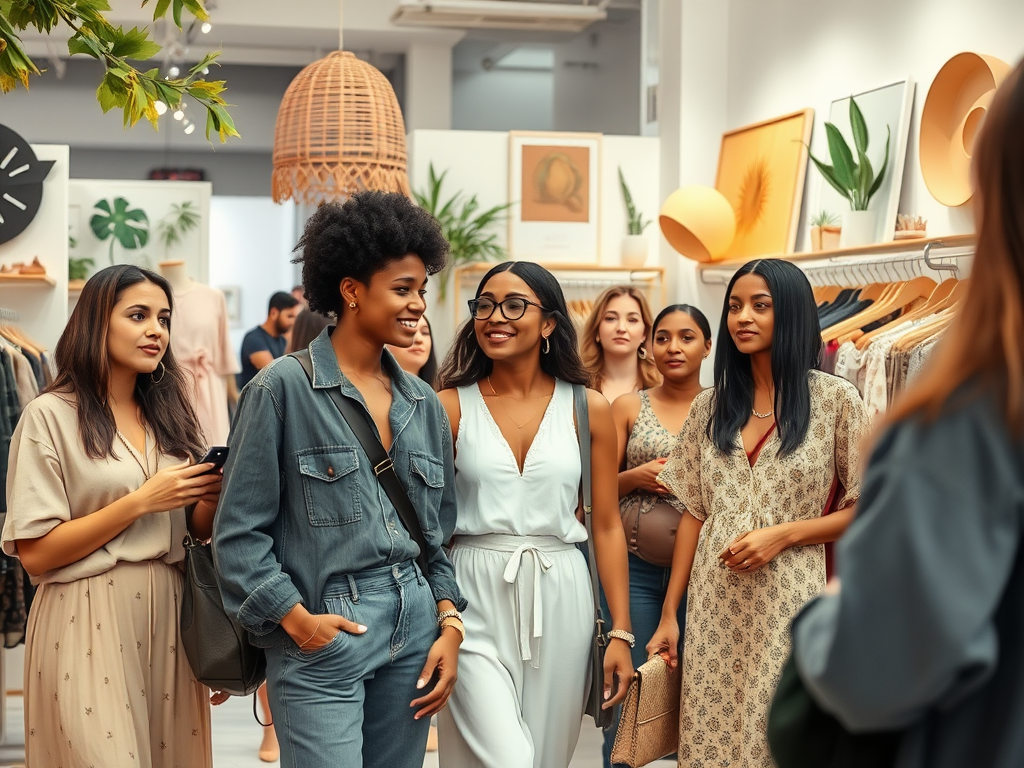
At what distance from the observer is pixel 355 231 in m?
2.51

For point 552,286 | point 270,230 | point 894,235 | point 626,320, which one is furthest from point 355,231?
point 270,230

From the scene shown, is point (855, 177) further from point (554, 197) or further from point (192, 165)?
point (192, 165)

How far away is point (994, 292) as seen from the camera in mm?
1097

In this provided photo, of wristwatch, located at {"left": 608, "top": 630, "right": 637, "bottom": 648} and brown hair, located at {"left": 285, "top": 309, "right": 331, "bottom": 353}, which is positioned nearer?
wristwatch, located at {"left": 608, "top": 630, "right": 637, "bottom": 648}

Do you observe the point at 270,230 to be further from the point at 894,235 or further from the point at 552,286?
the point at 552,286

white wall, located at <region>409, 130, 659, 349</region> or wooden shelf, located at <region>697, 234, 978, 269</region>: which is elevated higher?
white wall, located at <region>409, 130, 659, 349</region>

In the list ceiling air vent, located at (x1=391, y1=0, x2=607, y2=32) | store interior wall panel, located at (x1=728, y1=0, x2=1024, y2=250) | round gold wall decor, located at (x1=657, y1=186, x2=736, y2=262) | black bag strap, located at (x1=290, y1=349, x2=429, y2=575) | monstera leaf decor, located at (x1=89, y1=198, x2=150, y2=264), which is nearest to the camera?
black bag strap, located at (x1=290, y1=349, x2=429, y2=575)

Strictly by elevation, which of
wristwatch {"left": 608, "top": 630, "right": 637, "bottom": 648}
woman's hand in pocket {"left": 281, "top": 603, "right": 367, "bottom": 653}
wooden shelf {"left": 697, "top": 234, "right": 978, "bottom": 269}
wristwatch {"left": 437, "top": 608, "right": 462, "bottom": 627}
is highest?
wooden shelf {"left": 697, "top": 234, "right": 978, "bottom": 269}

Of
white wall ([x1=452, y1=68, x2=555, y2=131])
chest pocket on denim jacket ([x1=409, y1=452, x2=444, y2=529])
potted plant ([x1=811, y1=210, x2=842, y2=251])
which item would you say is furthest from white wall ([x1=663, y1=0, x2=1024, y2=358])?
white wall ([x1=452, y1=68, x2=555, y2=131])

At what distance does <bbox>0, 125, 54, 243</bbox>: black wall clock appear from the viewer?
6.04 meters

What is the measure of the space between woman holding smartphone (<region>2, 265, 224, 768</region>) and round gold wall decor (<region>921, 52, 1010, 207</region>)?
3.41 metres

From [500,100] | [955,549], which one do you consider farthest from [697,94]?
[955,549]

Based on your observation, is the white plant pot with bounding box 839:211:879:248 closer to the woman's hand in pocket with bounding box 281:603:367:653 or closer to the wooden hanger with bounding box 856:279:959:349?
the wooden hanger with bounding box 856:279:959:349

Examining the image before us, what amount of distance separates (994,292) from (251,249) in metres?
15.7
